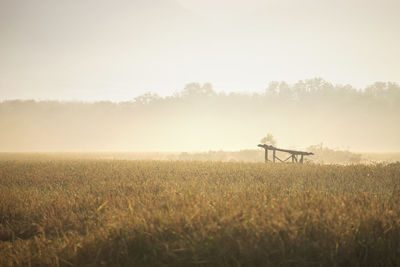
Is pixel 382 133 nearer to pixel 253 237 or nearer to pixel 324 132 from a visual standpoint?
pixel 324 132

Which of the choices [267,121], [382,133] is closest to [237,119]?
[267,121]

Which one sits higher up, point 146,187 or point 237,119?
point 237,119

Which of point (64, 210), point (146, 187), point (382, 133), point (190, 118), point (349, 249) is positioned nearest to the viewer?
point (349, 249)

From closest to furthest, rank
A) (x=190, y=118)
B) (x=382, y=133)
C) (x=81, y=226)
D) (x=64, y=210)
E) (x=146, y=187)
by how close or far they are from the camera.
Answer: (x=81, y=226)
(x=64, y=210)
(x=146, y=187)
(x=382, y=133)
(x=190, y=118)

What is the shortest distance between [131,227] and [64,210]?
280 cm

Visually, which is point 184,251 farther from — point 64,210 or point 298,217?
point 64,210

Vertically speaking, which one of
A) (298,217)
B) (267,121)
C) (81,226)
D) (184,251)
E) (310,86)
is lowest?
(81,226)

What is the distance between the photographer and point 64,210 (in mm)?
5508

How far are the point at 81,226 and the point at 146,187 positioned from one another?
10.0 ft

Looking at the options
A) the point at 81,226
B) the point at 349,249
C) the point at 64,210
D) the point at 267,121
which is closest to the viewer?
the point at 349,249

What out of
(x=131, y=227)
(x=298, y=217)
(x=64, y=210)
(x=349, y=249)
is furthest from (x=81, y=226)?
(x=349, y=249)

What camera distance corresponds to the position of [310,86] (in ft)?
318

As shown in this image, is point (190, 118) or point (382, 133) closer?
point (382, 133)

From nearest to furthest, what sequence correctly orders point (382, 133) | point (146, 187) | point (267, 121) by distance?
point (146, 187) < point (382, 133) < point (267, 121)
